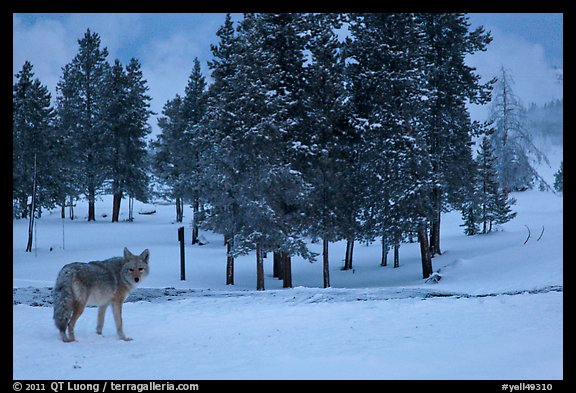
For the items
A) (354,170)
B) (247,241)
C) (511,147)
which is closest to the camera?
(247,241)

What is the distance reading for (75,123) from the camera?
45.5 metres

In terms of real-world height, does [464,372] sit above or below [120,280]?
below

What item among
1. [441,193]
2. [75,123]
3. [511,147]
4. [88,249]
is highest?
[75,123]

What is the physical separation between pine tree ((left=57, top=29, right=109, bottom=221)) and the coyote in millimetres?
39260

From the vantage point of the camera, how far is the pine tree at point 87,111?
44.1 meters

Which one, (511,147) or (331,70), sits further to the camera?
(511,147)

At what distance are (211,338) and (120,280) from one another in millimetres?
2030

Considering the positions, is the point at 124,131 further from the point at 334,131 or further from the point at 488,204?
the point at 488,204

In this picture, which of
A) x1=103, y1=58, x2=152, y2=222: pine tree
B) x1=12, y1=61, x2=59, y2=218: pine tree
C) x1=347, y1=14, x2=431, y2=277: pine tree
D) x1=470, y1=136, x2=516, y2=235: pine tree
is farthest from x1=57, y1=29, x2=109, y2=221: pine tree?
x1=470, y1=136, x2=516, y2=235: pine tree

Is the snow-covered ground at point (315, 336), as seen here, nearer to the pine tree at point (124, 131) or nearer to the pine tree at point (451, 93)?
the pine tree at point (451, 93)

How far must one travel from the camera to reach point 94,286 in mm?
7367
